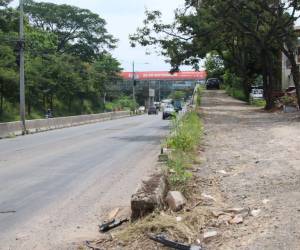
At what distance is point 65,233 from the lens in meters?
8.45

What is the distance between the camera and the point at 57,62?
66562 mm

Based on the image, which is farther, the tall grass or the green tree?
the green tree

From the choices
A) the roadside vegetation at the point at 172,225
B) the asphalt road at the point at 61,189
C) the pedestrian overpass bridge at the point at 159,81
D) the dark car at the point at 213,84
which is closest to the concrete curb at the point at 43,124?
the asphalt road at the point at 61,189

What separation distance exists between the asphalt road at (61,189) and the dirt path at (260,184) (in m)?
1.97

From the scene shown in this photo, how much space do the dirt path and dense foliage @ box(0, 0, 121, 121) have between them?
24749 millimetres

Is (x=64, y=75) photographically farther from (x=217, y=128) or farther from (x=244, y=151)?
(x=244, y=151)

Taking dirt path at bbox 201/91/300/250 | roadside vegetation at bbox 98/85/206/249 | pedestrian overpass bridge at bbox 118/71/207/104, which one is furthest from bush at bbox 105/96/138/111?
roadside vegetation at bbox 98/85/206/249

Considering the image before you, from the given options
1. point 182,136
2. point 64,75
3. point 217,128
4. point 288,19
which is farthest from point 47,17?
point 182,136

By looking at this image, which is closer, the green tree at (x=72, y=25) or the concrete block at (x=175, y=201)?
the concrete block at (x=175, y=201)

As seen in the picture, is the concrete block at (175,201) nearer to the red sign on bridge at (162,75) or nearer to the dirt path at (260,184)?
the dirt path at (260,184)

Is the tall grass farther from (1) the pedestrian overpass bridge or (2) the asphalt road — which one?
(1) the pedestrian overpass bridge

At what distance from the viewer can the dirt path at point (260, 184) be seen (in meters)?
7.01

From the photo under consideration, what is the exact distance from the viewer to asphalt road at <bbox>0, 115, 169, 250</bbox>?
8516mm

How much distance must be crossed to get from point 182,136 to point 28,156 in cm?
562
